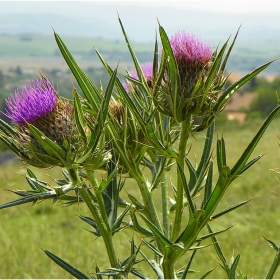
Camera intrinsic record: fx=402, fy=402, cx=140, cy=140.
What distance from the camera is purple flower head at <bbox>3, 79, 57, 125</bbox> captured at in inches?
49.6

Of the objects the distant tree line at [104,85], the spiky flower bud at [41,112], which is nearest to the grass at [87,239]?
the distant tree line at [104,85]

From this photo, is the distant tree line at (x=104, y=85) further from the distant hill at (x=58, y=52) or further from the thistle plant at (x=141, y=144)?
the distant hill at (x=58, y=52)

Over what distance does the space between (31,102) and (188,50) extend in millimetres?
516

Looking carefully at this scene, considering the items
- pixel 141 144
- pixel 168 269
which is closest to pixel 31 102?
pixel 141 144

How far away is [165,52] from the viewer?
3.17ft

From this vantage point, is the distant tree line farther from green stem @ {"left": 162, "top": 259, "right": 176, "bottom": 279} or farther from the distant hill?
the distant hill

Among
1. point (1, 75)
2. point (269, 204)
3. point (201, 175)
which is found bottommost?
point (1, 75)

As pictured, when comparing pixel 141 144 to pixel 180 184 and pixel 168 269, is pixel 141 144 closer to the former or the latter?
pixel 180 184

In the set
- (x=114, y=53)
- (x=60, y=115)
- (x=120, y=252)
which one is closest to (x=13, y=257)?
(x=120, y=252)

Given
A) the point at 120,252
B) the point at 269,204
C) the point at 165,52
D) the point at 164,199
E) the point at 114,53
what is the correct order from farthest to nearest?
the point at 114,53 < the point at 269,204 < the point at 120,252 < the point at 164,199 < the point at 165,52

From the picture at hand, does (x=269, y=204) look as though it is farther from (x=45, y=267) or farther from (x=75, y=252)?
(x=45, y=267)

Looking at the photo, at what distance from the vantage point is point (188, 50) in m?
1.18

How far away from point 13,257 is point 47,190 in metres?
4.62

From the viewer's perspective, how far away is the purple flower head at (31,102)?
126 centimetres
